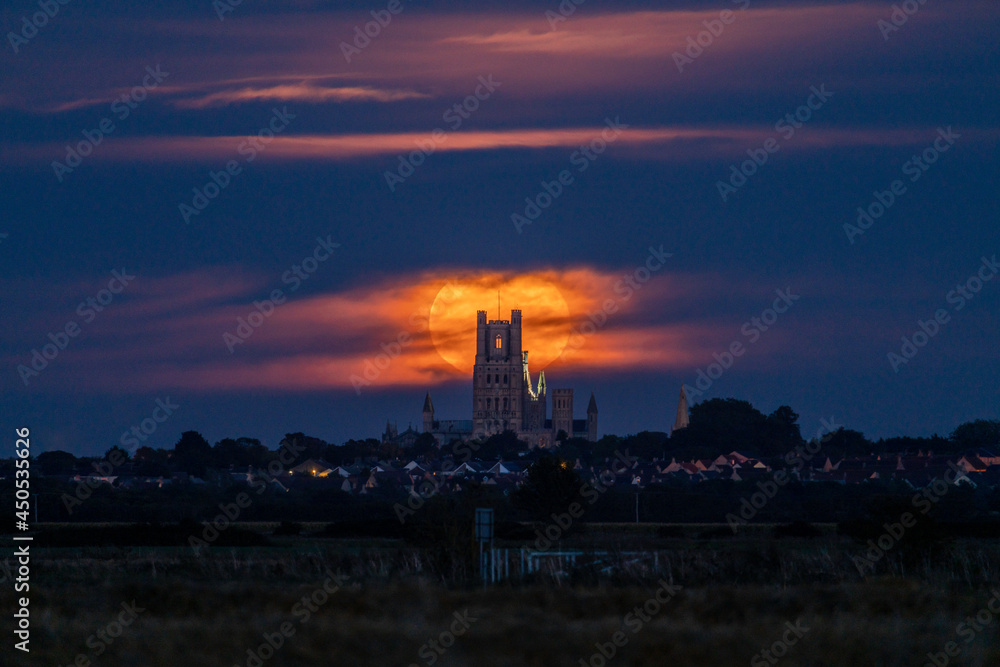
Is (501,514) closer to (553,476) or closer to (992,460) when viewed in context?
(553,476)

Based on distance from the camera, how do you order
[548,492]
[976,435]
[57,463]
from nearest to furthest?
[548,492], [57,463], [976,435]

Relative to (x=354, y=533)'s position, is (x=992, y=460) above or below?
above

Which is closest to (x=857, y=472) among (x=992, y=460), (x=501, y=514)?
(x=992, y=460)

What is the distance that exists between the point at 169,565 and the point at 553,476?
135ft

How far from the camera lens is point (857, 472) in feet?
404

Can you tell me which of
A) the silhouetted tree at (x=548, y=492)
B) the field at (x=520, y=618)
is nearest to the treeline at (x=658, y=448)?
the silhouetted tree at (x=548, y=492)
